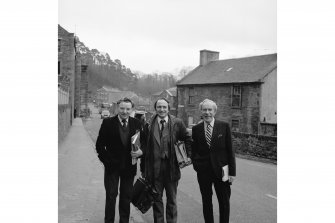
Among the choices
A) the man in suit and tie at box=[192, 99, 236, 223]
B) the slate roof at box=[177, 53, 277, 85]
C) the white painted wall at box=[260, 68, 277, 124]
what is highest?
the slate roof at box=[177, 53, 277, 85]

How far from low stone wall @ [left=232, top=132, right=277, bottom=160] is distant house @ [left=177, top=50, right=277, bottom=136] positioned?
591 cm

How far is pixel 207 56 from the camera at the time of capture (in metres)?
33.2

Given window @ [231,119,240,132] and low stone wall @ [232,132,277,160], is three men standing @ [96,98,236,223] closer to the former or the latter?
low stone wall @ [232,132,277,160]

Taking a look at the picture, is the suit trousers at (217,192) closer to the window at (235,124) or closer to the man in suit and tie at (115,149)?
the man in suit and tie at (115,149)

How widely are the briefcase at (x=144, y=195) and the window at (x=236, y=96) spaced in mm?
21336

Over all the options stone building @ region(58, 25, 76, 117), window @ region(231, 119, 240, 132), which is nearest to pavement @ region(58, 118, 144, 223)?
stone building @ region(58, 25, 76, 117)

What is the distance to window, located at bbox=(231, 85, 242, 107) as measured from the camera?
82.6 feet

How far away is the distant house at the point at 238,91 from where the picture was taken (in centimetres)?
2328

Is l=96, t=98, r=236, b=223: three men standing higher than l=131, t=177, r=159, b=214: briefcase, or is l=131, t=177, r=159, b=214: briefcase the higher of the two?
l=96, t=98, r=236, b=223: three men standing

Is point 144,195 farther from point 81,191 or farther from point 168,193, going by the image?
point 81,191

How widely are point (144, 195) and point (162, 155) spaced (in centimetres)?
60
